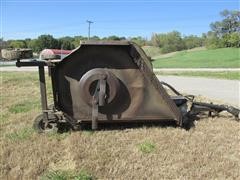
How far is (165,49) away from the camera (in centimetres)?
7862

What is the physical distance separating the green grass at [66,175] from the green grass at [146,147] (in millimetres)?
856

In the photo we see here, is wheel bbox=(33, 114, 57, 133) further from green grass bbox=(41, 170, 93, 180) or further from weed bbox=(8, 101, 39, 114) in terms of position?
weed bbox=(8, 101, 39, 114)

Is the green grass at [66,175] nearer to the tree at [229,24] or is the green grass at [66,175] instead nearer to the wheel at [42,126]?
the wheel at [42,126]

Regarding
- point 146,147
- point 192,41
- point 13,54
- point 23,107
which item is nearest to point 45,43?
point 23,107

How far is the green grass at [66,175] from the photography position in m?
3.17

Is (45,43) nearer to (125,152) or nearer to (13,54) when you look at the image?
(13,54)

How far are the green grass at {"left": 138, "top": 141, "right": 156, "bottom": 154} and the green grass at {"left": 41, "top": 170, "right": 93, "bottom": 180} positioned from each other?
856mm

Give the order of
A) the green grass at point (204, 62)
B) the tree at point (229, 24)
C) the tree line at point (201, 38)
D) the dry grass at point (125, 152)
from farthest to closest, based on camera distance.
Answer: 1. the tree at point (229, 24)
2. the tree line at point (201, 38)
3. the green grass at point (204, 62)
4. the dry grass at point (125, 152)

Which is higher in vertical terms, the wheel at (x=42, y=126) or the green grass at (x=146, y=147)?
the wheel at (x=42, y=126)

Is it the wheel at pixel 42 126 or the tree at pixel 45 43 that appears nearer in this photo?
the wheel at pixel 42 126

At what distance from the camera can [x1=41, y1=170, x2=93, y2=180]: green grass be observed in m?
3.17

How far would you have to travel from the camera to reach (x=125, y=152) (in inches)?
151

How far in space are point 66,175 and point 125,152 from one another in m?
0.84

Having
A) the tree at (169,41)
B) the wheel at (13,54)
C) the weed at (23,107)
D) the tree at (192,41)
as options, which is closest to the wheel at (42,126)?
the wheel at (13,54)
